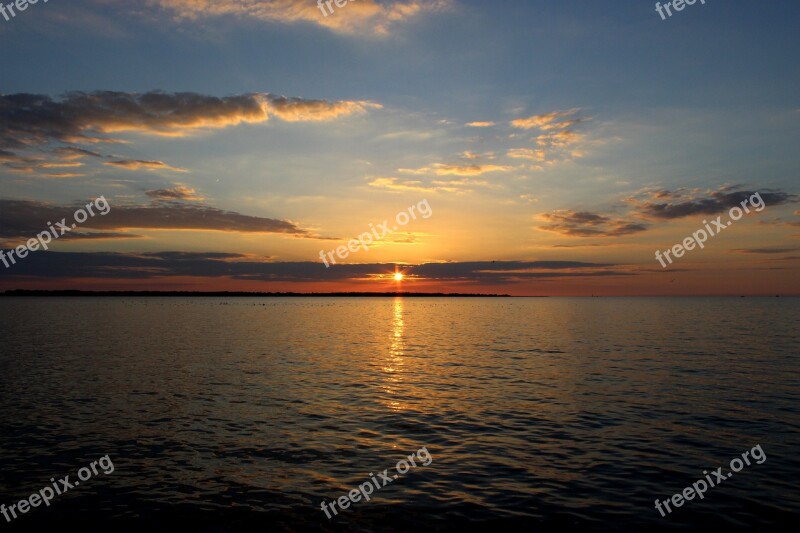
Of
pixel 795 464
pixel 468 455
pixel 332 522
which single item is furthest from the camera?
pixel 468 455

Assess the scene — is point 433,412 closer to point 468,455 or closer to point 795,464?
point 468,455

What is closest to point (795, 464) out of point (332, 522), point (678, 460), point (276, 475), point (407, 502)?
point (678, 460)

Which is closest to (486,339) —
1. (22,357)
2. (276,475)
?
(22,357)

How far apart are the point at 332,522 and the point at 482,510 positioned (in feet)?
16.8

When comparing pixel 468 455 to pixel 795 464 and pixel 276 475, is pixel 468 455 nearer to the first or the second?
pixel 276 475

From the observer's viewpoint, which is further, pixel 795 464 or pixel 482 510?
pixel 795 464

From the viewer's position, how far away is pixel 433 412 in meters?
33.8

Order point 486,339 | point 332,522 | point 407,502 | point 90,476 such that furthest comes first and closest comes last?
point 486,339 → point 90,476 → point 407,502 → point 332,522

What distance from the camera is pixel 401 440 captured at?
89.1 ft

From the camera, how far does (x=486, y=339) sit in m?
87.9

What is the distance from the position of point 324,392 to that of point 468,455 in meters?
17.4

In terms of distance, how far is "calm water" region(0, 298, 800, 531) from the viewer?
18.5 meters

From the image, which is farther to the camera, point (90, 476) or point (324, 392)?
point (324, 392)

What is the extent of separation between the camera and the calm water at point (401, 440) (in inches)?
727
